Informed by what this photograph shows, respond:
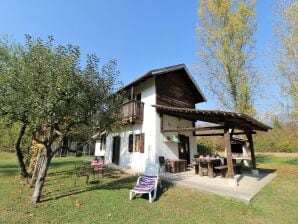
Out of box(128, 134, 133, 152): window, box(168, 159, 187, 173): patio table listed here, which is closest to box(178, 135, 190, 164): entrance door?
box(168, 159, 187, 173): patio table

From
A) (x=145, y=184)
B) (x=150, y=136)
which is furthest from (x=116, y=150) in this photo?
(x=145, y=184)

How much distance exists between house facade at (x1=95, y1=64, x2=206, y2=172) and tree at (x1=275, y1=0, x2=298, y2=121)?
5.70 meters

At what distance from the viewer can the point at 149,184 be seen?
788 centimetres

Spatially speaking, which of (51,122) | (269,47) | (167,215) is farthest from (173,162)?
(269,47)

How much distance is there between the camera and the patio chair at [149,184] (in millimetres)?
7300

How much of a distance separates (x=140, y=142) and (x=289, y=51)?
37.8 feet

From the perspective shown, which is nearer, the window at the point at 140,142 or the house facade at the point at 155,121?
the house facade at the point at 155,121

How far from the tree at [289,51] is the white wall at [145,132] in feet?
28.6

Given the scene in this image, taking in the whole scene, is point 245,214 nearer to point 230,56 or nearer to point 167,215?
point 167,215

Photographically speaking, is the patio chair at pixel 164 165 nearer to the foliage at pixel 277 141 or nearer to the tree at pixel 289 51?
the tree at pixel 289 51

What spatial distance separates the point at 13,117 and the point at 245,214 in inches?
314

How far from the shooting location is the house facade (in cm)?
1295

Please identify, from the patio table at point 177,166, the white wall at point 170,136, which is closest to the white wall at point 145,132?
the white wall at point 170,136

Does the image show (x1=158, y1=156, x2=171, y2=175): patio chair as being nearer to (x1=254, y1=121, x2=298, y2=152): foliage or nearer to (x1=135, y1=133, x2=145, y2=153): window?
(x1=135, y1=133, x2=145, y2=153): window
